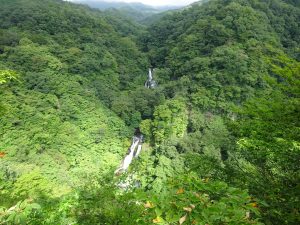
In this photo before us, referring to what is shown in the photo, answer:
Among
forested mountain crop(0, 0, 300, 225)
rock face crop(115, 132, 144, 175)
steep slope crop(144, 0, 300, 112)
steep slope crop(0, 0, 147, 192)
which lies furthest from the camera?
steep slope crop(144, 0, 300, 112)

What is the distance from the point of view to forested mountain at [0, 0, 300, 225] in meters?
5.00

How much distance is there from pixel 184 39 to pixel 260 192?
43.9 meters

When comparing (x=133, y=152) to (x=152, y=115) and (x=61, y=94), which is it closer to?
(x=152, y=115)

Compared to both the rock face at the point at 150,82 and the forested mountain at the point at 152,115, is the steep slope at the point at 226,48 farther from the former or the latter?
the rock face at the point at 150,82

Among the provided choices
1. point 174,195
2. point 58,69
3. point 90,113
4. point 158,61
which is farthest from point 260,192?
point 158,61

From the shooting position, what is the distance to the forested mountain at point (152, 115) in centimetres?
500

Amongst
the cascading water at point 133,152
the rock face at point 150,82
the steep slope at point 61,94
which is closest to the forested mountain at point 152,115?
the steep slope at point 61,94

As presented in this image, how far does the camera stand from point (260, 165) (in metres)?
6.88

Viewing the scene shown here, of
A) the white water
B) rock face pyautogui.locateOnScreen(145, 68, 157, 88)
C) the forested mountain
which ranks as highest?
the forested mountain

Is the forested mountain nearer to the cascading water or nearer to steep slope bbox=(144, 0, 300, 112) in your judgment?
steep slope bbox=(144, 0, 300, 112)

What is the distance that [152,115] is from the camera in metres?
34.9

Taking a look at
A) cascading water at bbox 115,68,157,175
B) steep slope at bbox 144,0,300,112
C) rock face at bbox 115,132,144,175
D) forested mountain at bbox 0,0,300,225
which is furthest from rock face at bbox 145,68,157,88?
rock face at bbox 115,132,144,175

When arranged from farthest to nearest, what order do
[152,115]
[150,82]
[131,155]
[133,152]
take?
[150,82], [152,115], [133,152], [131,155]

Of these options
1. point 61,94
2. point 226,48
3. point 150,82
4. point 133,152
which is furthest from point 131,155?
point 226,48
